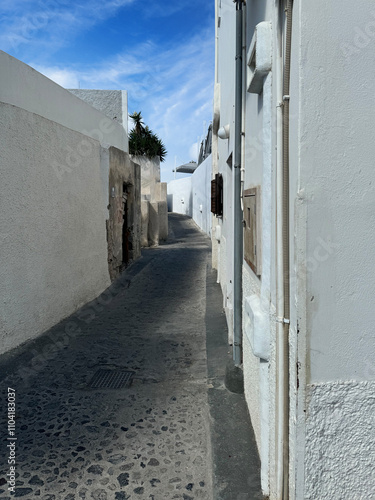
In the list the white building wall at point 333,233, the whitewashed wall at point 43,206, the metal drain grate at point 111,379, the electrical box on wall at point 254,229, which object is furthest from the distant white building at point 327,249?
the whitewashed wall at point 43,206

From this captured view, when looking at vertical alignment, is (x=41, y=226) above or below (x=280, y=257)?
above

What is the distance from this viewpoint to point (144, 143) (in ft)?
69.4

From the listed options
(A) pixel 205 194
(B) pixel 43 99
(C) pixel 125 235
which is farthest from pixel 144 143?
(B) pixel 43 99

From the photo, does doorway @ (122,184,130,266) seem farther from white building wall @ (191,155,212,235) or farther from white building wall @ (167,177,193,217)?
white building wall @ (167,177,193,217)

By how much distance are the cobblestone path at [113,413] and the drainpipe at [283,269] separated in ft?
2.48

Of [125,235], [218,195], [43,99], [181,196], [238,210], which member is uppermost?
[181,196]

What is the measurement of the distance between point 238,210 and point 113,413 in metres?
1.97

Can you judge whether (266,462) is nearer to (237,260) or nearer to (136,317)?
(237,260)

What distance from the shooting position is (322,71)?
1565mm

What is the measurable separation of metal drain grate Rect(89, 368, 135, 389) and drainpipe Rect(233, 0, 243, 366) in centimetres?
103

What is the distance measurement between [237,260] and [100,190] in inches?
169

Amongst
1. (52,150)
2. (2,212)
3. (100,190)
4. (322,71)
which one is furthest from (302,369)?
(100,190)

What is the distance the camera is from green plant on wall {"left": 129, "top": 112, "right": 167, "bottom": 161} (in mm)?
21125

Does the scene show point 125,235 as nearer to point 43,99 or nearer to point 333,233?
point 43,99
